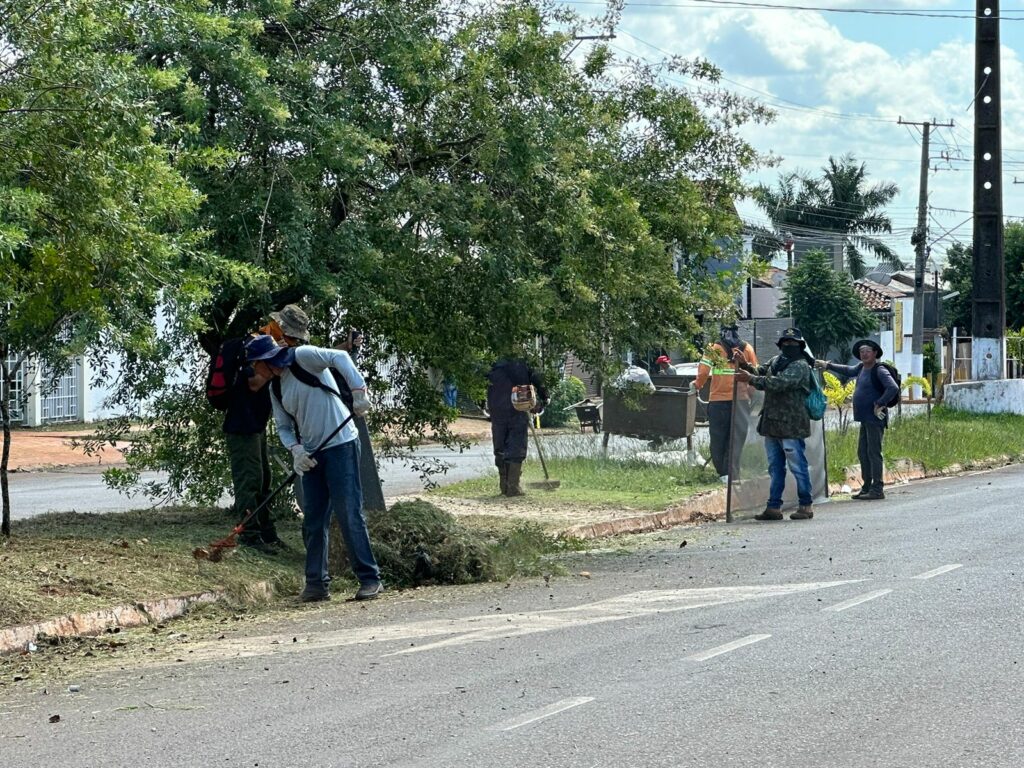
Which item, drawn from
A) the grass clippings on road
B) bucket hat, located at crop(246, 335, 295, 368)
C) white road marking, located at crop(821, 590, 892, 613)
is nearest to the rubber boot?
the grass clippings on road

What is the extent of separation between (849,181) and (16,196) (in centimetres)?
7214

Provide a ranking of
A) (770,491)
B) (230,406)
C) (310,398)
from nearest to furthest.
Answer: (310,398), (230,406), (770,491)

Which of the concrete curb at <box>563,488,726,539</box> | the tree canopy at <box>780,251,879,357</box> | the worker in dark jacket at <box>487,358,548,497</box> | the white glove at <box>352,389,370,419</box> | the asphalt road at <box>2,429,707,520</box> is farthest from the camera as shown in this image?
the tree canopy at <box>780,251,879,357</box>

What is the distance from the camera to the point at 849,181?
7650 centimetres

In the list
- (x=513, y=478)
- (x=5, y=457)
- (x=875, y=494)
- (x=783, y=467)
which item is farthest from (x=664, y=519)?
(x=5, y=457)

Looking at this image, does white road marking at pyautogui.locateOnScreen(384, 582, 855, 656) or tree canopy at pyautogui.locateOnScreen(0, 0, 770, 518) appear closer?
white road marking at pyautogui.locateOnScreen(384, 582, 855, 656)

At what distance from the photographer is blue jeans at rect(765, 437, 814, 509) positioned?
15.6 m

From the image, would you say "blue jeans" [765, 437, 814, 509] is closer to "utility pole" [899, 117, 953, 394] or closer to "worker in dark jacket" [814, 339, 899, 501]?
"worker in dark jacket" [814, 339, 899, 501]

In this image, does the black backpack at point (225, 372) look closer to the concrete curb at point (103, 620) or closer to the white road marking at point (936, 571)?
the concrete curb at point (103, 620)

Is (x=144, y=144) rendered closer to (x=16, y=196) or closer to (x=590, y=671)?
(x=16, y=196)

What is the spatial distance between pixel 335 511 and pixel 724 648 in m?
3.54

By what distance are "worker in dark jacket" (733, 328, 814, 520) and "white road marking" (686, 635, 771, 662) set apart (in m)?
7.47

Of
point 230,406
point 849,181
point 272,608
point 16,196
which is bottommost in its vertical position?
point 272,608

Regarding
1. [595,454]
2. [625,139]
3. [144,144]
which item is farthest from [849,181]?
[144,144]
